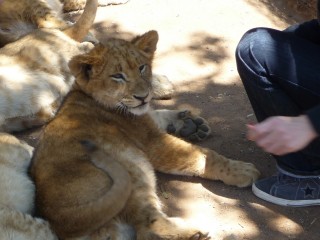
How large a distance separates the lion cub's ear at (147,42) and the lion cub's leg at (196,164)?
57cm

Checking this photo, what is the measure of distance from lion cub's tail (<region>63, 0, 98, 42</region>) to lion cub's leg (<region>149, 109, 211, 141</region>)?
1.14m

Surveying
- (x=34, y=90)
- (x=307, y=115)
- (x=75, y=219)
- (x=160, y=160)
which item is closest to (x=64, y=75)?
(x=34, y=90)

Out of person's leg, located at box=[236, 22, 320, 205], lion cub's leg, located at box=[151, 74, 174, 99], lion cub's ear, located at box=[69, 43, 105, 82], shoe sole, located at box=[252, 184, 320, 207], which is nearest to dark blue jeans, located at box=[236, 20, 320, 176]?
person's leg, located at box=[236, 22, 320, 205]

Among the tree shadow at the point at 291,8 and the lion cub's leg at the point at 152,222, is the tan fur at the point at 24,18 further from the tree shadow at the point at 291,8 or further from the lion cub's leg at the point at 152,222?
the lion cub's leg at the point at 152,222

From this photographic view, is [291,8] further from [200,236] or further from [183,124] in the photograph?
[200,236]

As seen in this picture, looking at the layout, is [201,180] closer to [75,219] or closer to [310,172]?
[310,172]

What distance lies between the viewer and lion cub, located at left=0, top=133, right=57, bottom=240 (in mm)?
3092

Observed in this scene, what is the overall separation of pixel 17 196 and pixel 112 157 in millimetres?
537

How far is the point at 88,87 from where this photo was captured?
3.77m

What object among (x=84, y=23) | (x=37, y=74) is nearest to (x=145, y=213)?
(x=37, y=74)

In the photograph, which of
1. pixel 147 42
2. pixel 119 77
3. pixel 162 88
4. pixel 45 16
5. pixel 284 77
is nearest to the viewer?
pixel 284 77

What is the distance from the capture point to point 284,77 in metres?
3.39

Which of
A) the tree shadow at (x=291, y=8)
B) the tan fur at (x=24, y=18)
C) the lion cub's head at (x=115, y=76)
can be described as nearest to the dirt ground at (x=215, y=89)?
the tree shadow at (x=291, y=8)

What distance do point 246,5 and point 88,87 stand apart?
2.62 m
